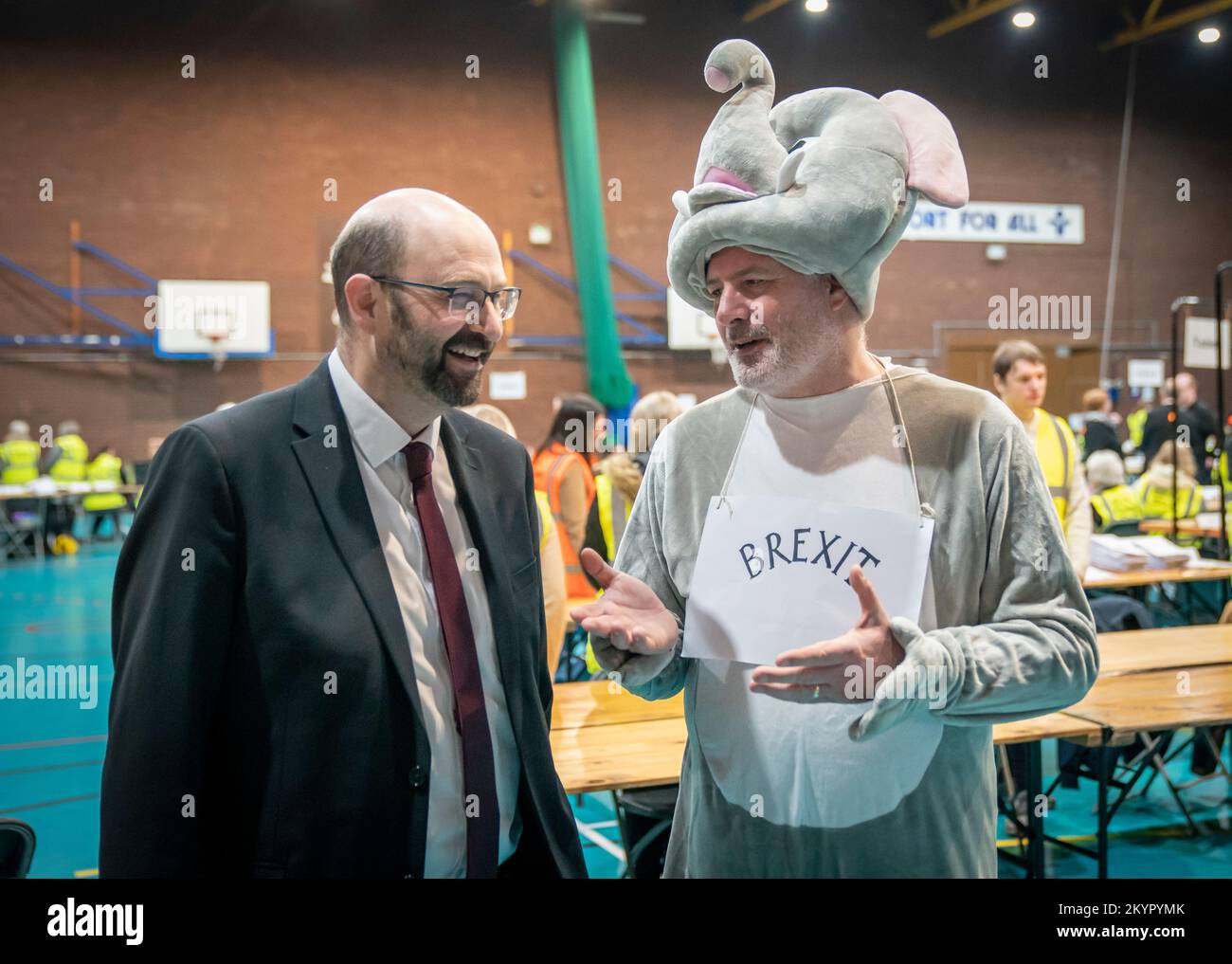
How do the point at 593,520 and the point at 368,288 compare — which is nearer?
the point at 368,288

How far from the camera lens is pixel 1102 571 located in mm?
5000

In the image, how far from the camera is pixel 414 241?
4.76ft

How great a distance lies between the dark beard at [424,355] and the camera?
4.77 ft

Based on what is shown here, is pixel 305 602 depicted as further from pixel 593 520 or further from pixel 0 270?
pixel 0 270

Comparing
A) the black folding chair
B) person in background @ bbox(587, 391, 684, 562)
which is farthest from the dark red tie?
person in background @ bbox(587, 391, 684, 562)

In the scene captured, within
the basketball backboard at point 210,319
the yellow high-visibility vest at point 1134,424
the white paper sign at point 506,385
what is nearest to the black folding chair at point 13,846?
the white paper sign at point 506,385

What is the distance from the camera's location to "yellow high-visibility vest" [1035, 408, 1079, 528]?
4.29m

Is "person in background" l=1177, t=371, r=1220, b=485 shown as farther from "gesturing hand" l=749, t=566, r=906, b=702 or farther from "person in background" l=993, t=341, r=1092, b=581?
"gesturing hand" l=749, t=566, r=906, b=702

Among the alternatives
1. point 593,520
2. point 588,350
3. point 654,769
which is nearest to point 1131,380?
point 588,350

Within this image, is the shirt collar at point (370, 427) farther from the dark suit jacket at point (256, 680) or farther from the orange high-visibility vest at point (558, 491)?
the orange high-visibility vest at point (558, 491)

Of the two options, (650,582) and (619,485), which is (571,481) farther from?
(650,582)

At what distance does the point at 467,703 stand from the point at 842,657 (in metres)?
0.54

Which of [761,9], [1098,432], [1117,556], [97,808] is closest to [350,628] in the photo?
[97,808]
